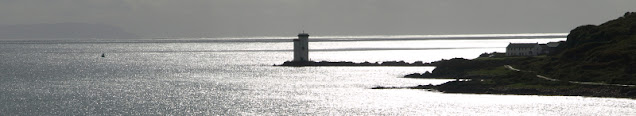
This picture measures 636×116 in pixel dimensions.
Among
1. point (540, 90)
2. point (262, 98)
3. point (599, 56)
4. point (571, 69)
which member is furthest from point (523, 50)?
point (262, 98)

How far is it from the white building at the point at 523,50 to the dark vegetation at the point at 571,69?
38.6 feet

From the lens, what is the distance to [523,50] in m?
182

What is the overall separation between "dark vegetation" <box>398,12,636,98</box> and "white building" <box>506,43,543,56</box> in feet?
38.6

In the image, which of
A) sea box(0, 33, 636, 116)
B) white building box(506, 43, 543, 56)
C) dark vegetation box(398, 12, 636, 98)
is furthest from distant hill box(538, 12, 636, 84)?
white building box(506, 43, 543, 56)

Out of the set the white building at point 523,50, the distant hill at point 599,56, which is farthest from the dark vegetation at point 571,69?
the white building at point 523,50

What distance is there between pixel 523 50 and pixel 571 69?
5086 cm

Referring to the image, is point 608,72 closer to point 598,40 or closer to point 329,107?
point 598,40

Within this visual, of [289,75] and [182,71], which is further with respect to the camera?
[182,71]

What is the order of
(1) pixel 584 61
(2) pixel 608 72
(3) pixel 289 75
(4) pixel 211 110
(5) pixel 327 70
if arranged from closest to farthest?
(4) pixel 211 110
(2) pixel 608 72
(1) pixel 584 61
(3) pixel 289 75
(5) pixel 327 70

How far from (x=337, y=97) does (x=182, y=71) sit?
3276 inches

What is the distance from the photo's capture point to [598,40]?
152 meters

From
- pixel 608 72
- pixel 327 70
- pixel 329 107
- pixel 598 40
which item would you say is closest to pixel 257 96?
pixel 329 107

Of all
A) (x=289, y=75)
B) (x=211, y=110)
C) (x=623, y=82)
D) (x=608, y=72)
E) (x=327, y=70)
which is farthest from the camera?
(x=327, y=70)

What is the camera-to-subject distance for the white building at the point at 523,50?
593ft
